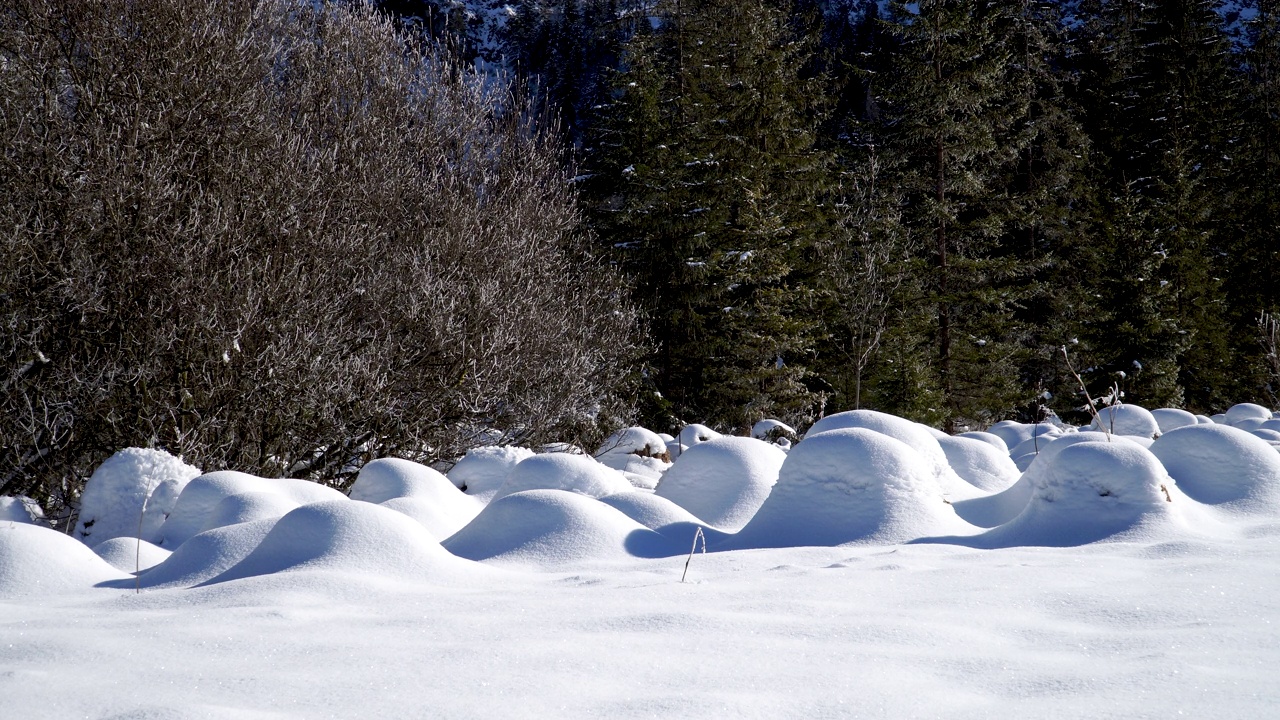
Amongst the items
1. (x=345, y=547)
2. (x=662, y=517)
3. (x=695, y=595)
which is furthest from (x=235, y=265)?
(x=695, y=595)

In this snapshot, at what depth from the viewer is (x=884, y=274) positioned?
60.4 ft

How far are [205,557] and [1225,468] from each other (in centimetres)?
550

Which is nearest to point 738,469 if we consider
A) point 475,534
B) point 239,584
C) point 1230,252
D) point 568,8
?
point 475,534

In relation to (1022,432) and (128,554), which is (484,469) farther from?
(1022,432)

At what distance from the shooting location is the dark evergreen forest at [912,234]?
59.4ft

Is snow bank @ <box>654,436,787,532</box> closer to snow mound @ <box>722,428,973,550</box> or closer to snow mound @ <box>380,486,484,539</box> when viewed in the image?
snow mound @ <box>722,428,973,550</box>

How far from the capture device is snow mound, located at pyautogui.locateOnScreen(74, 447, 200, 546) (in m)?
5.75

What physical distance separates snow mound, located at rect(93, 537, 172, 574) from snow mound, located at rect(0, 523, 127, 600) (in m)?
0.41

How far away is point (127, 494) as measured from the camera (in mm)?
5918

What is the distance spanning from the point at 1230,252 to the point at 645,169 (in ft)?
60.8

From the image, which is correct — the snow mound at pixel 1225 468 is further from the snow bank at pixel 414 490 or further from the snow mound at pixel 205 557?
the snow mound at pixel 205 557

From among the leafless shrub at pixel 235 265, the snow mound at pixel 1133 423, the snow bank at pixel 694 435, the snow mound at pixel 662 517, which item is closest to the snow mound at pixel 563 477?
the snow mound at pixel 662 517

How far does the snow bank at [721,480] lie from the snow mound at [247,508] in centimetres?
234

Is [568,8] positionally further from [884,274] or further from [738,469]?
[738,469]
